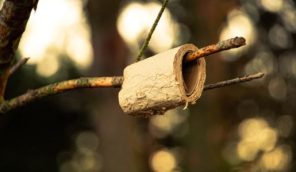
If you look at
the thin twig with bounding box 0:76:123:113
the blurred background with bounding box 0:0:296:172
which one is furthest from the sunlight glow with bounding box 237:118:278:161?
the thin twig with bounding box 0:76:123:113

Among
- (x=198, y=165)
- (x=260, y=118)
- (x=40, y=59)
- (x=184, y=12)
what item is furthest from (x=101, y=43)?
(x=40, y=59)

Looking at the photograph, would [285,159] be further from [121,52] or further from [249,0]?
[121,52]

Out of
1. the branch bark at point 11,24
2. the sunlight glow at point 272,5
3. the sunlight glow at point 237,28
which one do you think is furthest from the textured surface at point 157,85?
the sunlight glow at point 272,5

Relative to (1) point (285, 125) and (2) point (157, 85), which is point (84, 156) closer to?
(1) point (285, 125)

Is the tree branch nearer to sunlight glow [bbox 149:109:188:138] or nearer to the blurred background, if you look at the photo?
the blurred background

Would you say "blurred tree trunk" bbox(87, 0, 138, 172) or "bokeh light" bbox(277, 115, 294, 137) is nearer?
"blurred tree trunk" bbox(87, 0, 138, 172)

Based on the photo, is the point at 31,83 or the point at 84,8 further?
the point at 31,83
